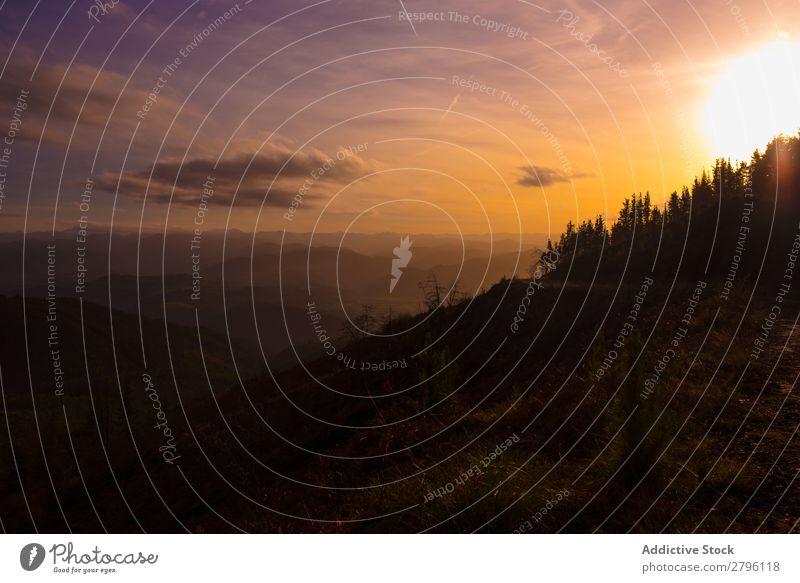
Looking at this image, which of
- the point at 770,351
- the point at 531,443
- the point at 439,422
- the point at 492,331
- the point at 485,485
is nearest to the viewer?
the point at 485,485

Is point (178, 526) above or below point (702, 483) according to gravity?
below

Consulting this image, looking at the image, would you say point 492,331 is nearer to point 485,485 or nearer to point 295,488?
point 295,488

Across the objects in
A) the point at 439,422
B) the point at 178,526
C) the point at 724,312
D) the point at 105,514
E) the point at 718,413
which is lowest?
the point at 105,514

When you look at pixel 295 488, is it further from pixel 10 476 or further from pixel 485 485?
pixel 10 476

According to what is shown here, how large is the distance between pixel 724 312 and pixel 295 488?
18.8m

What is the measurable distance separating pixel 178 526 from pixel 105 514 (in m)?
16.6

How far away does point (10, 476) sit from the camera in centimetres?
7306

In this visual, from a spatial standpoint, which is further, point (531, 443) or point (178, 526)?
point (178, 526)

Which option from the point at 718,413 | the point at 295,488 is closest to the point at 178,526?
the point at 295,488

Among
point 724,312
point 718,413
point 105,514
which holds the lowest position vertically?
point 105,514

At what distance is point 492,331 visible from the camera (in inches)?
1991
